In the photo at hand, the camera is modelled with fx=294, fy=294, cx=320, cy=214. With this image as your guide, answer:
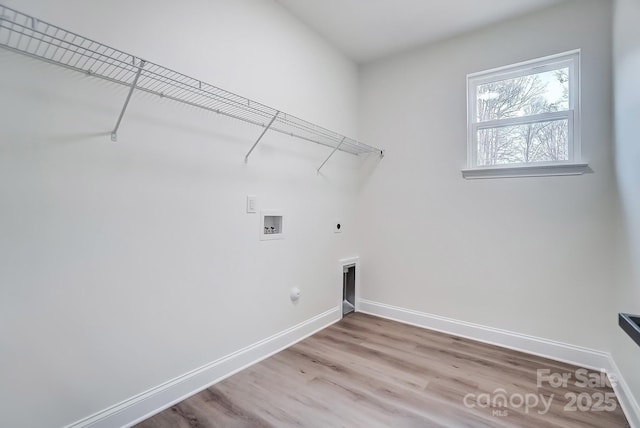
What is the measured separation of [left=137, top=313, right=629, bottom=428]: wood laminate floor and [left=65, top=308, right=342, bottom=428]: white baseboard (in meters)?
0.05

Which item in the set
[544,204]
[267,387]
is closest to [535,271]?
[544,204]

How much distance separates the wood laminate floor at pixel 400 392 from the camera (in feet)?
5.07

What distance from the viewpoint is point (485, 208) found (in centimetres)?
254

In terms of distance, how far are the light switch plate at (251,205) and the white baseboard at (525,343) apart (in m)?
1.79

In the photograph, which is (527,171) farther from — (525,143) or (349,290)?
(349,290)

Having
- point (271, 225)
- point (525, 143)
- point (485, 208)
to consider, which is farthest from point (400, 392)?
point (525, 143)

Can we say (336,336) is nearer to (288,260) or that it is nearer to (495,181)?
(288,260)

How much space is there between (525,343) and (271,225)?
2.23 m

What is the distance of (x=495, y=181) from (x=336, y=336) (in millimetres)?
1913

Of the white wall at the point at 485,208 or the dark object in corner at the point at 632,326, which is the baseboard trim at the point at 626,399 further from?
the dark object in corner at the point at 632,326

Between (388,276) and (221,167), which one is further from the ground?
(221,167)

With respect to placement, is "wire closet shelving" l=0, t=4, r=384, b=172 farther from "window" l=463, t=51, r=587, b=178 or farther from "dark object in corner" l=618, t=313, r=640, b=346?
"dark object in corner" l=618, t=313, r=640, b=346

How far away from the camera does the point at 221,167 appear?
1892 millimetres

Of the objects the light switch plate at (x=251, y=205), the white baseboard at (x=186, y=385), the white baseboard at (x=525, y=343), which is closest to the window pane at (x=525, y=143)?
the white baseboard at (x=525, y=343)
